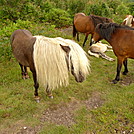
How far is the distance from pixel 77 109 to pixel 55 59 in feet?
4.44

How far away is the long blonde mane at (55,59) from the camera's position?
2396mm

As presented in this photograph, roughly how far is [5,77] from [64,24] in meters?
6.57

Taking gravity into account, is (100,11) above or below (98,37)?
above

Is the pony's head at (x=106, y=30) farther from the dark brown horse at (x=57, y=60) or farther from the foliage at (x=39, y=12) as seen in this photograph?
the foliage at (x=39, y=12)

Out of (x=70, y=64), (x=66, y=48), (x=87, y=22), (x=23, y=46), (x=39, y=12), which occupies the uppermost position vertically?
(x=39, y=12)

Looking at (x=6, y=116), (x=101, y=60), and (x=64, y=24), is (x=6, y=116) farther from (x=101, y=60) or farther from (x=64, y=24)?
(x=64, y=24)

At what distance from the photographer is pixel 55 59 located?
244cm

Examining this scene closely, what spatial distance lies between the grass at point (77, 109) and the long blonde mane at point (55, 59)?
2.92 ft

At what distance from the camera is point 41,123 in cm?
280

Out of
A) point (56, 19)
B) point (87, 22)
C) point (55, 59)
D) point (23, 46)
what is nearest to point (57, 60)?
point (55, 59)

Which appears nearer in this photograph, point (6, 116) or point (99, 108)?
point (6, 116)

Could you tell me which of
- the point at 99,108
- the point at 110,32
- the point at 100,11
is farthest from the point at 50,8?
the point at 99,108

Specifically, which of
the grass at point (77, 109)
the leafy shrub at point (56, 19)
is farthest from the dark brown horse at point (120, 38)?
the leafy shrub at point (56, 19)

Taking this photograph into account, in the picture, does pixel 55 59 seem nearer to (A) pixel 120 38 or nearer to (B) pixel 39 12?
(A) pixel 120 38
